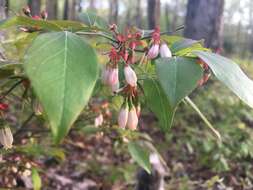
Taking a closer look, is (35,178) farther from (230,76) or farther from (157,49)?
(230,76)

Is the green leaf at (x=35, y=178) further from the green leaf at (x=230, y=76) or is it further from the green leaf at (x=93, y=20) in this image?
the green leaf at (x=230, y=76)

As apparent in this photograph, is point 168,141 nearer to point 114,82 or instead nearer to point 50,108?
point 114,82

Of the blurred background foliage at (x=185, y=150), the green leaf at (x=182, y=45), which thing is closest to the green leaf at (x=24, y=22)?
the green leaf at (x=182, y=45)

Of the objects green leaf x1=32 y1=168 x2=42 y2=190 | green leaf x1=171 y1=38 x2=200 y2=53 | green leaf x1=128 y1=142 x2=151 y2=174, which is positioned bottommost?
green leaf x1=32 y1=168 x2=42 y2=190

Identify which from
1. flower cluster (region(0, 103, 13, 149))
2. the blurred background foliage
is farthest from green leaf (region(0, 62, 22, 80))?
the blurred background foliage

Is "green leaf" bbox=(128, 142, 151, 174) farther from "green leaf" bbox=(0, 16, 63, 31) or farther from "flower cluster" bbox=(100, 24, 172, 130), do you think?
"green leaf" bbox=(0, 16, 63, 31)
